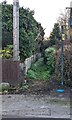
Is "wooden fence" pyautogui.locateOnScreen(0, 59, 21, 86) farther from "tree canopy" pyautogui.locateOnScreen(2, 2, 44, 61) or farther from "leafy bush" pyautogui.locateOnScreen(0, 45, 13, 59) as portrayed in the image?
"tree canopy" pyautogui.locateOnScreen(2, 2, 44, 61)

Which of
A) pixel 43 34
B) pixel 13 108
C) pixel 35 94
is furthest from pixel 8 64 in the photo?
pixel 43 34

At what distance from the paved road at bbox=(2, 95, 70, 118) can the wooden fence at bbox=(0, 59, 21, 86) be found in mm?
1627

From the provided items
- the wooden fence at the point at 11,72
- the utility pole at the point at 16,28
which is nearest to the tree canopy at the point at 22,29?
the utility pole at the point at 16,28

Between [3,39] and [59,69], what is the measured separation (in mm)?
3328

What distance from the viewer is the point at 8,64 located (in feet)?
37.8

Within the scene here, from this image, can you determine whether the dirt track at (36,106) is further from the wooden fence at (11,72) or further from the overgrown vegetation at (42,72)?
the overgrown vegetation at (42,72)

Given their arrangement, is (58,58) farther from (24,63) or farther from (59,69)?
(24,63)

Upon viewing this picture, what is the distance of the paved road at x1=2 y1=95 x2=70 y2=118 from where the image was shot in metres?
7.85

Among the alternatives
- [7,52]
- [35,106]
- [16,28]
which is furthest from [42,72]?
[35,106]

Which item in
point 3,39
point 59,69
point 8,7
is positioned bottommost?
point 59,69

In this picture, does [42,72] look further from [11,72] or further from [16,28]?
[16,28]

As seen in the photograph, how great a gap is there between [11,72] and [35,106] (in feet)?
10.5

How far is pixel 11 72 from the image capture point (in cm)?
1154

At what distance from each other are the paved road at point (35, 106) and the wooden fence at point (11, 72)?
1.63 meters
